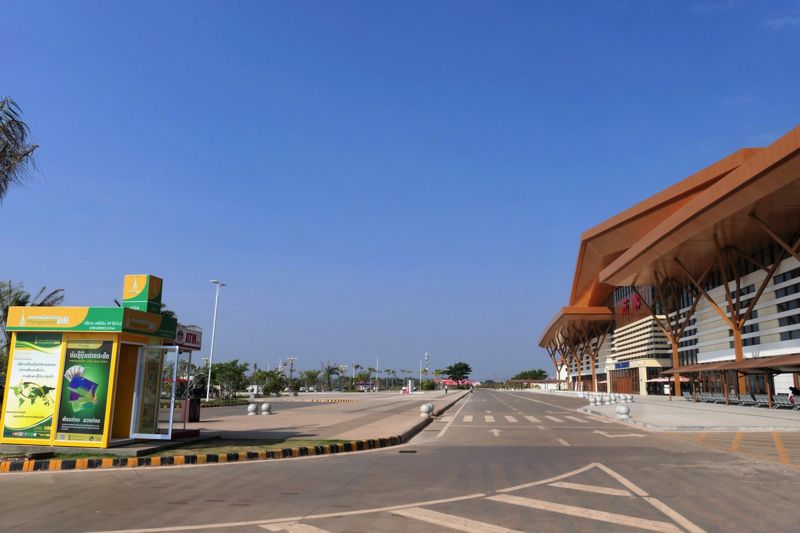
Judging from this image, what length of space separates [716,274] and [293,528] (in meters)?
53.6

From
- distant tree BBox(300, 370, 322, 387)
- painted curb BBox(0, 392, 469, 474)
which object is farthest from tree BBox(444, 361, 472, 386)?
painted curb BBox(0, 392, 469, 474)

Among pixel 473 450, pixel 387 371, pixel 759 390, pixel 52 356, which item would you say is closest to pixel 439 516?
pixel 473 450

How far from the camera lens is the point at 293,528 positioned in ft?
22.3

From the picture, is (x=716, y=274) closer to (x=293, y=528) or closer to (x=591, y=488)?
(x=591, y=488)

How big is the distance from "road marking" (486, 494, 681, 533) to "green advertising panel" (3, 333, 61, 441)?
1083 centimetres

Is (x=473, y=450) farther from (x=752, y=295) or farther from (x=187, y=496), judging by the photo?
(x=752, y=295)

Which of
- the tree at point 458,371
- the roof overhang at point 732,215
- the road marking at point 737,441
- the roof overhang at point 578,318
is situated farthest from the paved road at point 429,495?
the tree at point 458,371

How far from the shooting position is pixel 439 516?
24.3 ft

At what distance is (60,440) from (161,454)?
98.5 inches

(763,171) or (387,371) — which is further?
(387,371)

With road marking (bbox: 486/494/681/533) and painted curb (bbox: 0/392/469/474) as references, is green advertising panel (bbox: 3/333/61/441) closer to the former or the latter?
painted curb (bbox: 0/392/469/474)

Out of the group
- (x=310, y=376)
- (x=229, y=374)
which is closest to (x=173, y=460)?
(x=229, y=374)

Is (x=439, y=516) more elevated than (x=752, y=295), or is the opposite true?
(x=752, y=295)

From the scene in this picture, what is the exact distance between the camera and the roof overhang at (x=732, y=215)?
29108 millimetres
